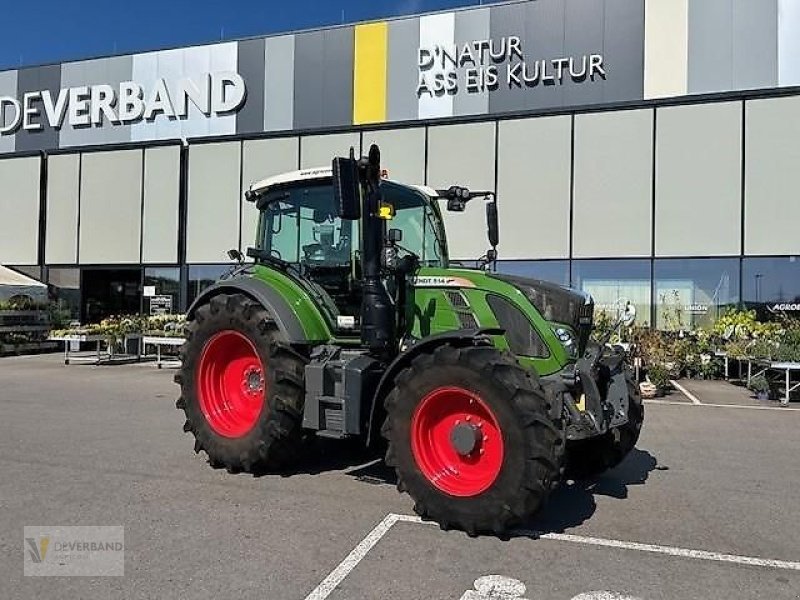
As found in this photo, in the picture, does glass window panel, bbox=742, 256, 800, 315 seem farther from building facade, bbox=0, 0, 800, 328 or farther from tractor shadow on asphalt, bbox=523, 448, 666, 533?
tractor shadow on asphalt, bbox=523, 448, 666, 533

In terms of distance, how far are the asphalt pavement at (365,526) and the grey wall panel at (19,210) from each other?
1671cm

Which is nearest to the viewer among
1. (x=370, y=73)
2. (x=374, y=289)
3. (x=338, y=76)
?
(x=374, y=289)

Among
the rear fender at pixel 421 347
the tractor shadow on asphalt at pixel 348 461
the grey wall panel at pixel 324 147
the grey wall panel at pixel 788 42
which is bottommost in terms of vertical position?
the tractor shadow on asphalt at pixel 348 461

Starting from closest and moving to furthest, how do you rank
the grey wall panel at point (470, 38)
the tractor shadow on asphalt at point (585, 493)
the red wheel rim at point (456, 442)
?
the red wheel rim at point (456, 442) → the tractor shadow on asphalt at point (585, 493) → the grey wall panel at point (470, 38)

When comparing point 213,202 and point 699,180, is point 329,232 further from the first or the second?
point 213,202

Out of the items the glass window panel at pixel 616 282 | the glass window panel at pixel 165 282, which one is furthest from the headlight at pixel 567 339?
the glass window panel at pixel 165 282

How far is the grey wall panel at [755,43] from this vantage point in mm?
15547

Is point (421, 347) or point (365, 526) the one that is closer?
point (365, 526)

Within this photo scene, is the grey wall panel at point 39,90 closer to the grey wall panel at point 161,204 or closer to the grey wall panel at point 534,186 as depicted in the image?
the grey wall panel at point 161,204

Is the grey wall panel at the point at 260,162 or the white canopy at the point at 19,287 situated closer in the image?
the white canopy at the point at 19,287

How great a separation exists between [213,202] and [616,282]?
11564 mm

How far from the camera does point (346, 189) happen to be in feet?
16.8

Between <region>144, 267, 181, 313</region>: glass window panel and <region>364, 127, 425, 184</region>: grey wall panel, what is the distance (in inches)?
287

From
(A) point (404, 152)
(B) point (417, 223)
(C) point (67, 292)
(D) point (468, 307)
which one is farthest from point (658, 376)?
(C) point (67, 292)
